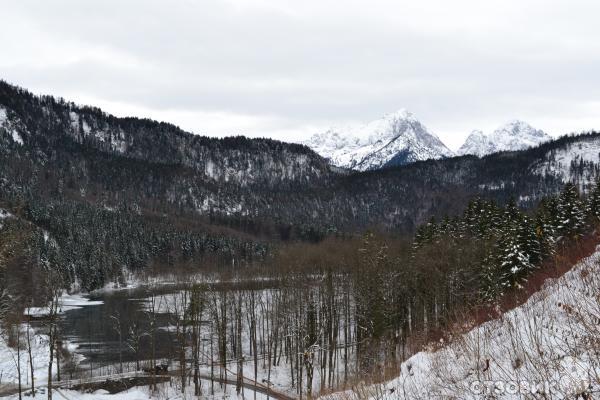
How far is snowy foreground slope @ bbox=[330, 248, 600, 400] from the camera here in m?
5.20

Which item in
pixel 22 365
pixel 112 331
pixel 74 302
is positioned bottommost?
pixel 74 302

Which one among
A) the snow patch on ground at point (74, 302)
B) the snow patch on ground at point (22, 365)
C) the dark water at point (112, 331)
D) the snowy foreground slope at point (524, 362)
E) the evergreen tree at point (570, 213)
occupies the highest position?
the evergreen tree at point (570, 213)

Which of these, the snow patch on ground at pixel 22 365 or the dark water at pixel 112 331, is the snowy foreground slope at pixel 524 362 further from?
the snow patch on ground at pixel 22 365

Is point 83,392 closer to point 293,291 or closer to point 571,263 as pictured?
point 293,291

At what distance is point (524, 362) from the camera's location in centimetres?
634

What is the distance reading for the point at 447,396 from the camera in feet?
20.2

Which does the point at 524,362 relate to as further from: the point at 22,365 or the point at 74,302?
the point at 74,302

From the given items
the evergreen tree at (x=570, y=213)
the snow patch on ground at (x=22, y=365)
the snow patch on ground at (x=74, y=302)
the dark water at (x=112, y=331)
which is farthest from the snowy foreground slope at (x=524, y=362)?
the snow patch on ground at (x=74, y=302)

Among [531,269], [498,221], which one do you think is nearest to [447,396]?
[531,269]

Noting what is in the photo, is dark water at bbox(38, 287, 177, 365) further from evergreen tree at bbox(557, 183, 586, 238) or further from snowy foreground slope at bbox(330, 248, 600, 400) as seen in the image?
snowy foreground slope at bbox(330, 248, 600, 400)

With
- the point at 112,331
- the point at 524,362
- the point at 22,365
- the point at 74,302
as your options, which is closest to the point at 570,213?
the point at 524,362

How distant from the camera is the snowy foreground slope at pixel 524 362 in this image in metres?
5.20

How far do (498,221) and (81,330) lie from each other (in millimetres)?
57847

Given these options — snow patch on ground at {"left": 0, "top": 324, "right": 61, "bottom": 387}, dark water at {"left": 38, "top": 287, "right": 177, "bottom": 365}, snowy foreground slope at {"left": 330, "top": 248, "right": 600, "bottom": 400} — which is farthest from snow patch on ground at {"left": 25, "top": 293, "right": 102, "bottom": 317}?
snowy foreground slope at {"left": 330, "top": 248, "right": 600, "bottom": 400}
